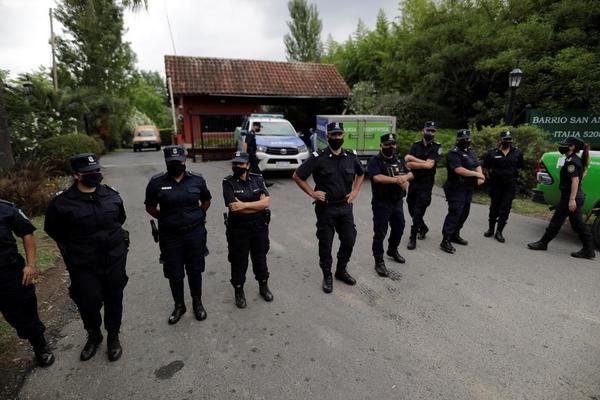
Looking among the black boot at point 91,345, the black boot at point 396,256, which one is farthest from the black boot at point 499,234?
the black boot at point 91,345

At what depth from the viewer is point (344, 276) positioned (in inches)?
163

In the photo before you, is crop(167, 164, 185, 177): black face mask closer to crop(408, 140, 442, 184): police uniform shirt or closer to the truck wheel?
crop(408, 140, 442, 184): police uniform shirt

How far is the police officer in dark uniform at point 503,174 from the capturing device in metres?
5.30

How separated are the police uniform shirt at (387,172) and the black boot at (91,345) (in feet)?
10.7

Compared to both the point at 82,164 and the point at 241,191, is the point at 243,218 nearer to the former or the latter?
the point at 241,191

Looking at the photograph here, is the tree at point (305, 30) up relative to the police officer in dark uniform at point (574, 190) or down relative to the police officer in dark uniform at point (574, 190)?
up

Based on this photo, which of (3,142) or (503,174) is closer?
(503,174)

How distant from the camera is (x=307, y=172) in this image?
3891 mm

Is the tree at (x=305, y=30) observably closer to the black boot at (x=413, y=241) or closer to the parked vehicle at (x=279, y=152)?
the parked vehicle at (x=279, y=152)

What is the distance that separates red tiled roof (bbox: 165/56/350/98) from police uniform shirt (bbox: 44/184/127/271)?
1686 centimetres

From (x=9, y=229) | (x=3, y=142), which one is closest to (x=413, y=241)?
(x=9, y=229)

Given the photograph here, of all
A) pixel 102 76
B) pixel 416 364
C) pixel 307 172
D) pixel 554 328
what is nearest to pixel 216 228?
pixel 307 172

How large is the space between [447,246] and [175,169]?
395cm

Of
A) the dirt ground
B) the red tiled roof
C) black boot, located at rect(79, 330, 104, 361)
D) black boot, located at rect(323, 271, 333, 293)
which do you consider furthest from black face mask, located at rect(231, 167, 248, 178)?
the red tiled roof
